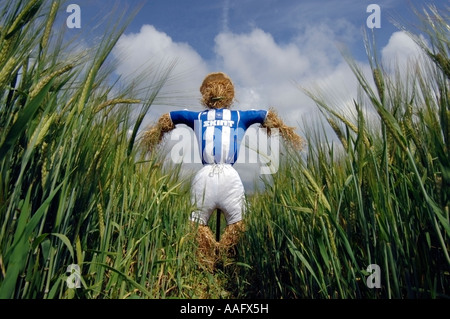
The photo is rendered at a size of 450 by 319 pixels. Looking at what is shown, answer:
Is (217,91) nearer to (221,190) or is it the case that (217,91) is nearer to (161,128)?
(161,128)

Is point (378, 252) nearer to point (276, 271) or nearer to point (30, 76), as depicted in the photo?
point (276, 271)

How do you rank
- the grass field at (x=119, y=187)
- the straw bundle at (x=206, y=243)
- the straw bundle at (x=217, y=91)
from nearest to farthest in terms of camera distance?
the grass field at (x=119, y=187) < the straw bundle at (x=206, y=243) < the straw bundle at (x=217, y=91)

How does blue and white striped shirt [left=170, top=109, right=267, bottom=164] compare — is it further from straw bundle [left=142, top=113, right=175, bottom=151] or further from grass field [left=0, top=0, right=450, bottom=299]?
grass field [left=0, top=0, right=450, bottom=299]

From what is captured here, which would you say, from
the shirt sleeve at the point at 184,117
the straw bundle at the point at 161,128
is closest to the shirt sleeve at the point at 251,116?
the shirt sleeve at the point at 184,117

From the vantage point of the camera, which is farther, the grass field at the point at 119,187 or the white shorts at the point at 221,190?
the white shorts at the point at 221,190

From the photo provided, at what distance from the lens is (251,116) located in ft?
9.44

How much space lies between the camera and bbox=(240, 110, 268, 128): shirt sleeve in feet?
9.43

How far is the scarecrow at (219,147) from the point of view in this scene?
8.64ft

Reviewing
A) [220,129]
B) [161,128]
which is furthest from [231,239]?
[161,128]

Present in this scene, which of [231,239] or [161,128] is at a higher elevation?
[161,128]

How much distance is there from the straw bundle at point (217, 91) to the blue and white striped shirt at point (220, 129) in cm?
10

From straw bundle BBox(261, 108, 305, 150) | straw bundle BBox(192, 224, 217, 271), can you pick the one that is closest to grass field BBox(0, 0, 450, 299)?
straw bundle BBox(192, 224, 217, 271)

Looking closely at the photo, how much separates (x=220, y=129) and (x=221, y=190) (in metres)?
0.44

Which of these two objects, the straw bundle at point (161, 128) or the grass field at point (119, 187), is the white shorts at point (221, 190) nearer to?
the straw bundle at point (161, 128)
